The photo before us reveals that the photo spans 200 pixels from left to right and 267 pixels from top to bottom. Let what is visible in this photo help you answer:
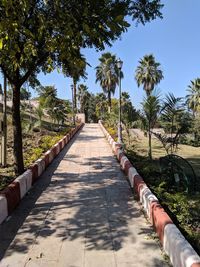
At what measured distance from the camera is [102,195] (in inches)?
374

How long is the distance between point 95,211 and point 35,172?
3.77m

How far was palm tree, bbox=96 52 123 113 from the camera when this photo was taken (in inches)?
2201

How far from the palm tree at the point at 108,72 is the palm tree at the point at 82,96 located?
2278cm

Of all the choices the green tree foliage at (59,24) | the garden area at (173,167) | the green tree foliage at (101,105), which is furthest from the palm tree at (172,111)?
the green tree foliage at (101,105)

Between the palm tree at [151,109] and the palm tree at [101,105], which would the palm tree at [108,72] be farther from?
the palm tree at [151,109]

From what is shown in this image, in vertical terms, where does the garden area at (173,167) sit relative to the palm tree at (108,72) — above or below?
below

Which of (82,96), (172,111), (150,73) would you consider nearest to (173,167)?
(172,111)

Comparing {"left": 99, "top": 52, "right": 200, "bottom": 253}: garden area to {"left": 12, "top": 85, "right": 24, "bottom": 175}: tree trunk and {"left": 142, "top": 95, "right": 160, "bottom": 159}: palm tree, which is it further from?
{"left": 12, "top": 85, "right": 24, "bottom": 175}: tree trunk

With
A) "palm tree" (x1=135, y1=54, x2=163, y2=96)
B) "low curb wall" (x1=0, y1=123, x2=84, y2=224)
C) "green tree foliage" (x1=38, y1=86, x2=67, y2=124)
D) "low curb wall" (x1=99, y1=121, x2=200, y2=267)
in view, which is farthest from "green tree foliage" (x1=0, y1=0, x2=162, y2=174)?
"palm tree" (x1=135, y1=54, x2=163, y2=96)

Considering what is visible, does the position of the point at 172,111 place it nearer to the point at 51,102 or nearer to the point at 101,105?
the point at 51,102

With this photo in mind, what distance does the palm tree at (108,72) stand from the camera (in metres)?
55.9

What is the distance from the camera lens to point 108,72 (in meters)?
56.0

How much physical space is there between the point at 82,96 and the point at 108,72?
86.1 feet

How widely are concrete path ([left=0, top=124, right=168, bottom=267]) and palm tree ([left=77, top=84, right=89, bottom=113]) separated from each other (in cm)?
6951
